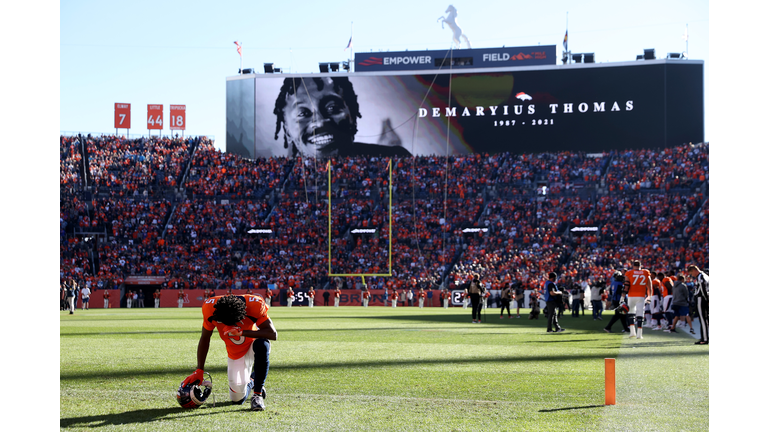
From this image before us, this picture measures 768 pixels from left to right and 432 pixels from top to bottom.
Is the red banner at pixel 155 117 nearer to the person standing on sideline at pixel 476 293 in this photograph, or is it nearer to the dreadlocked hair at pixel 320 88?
the dreadlocked hair at pixel 320 88

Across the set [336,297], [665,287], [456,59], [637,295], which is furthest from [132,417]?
[456,59]

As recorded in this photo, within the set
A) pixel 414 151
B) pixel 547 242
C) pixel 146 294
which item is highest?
pixel 414 151

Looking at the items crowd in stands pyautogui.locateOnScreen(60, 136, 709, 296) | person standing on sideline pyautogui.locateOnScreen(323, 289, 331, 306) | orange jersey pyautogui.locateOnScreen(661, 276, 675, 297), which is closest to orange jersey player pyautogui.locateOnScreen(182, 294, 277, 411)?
orange jersey pyautogui.locateOnScreen(661, 276, 675, 297)

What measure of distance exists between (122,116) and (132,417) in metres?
60.2

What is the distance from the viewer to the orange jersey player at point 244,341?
671cm

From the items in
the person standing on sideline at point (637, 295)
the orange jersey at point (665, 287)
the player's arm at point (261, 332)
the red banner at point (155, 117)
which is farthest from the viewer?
the red banner at point (155, 117)

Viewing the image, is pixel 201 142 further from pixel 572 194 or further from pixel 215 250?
pixel 572 194

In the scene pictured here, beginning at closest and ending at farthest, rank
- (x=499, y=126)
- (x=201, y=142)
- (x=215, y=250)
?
(x=215, y=250), (x=499, y=126), (x=201, y=142)

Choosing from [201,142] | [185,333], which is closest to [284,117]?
[201,142]

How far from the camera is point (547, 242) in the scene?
4388 centimetres

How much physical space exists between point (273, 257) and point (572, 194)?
20260mm

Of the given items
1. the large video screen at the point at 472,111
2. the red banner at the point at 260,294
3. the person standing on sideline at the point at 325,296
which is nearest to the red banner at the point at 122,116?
the large video screen at the point at 472,111

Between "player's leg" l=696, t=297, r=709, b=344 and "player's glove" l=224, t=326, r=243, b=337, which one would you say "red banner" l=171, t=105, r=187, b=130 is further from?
"player's glove" l=224, t=326, r=243, b=337

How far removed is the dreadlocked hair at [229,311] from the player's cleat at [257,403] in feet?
2.64
